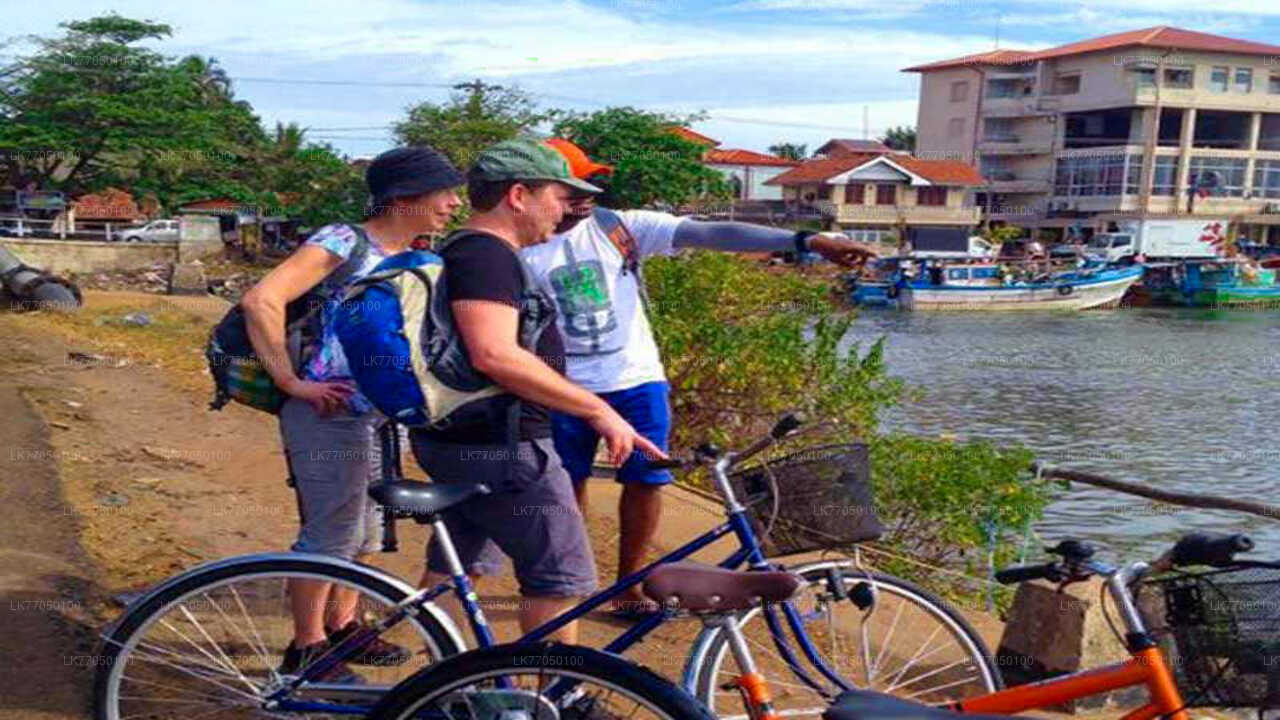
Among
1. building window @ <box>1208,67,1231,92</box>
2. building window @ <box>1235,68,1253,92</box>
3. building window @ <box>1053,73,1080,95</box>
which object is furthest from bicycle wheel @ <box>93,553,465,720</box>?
building window @ <box>1235,68,1253,92</box>

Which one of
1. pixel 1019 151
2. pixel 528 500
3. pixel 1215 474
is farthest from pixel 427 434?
pixel 1019 151

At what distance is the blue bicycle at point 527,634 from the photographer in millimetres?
2850

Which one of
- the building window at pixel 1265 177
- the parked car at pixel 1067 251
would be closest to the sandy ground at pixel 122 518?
the parked car at pixel 1067 251

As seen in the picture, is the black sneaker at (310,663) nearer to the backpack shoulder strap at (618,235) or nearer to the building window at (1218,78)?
the backpack shoulder strap at (618,235)

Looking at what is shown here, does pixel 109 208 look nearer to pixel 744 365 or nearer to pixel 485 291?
pixel 744 365

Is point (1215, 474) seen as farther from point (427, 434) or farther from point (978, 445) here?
point (427, 434)

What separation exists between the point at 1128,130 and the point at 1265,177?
720 centimetres

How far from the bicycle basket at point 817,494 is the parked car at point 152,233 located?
3599 cm

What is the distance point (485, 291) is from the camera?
A: 280 centimetres

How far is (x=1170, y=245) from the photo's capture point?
171 ft

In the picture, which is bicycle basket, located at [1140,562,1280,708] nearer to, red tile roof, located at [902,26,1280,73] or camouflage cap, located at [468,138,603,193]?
camouflage cap, located at [468,138,603,193]

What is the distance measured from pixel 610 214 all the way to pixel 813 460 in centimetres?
137

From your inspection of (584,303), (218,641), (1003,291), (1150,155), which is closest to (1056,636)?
(584,303)

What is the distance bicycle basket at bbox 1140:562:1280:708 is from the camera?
2.54m
